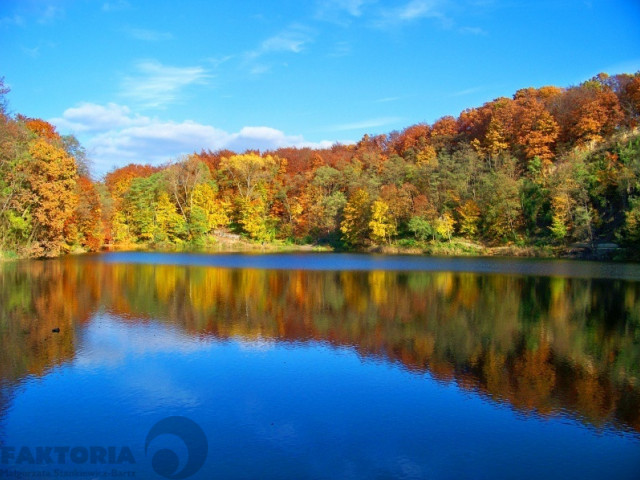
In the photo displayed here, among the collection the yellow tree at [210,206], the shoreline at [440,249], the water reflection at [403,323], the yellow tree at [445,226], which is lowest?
the shoreline at [440,249]

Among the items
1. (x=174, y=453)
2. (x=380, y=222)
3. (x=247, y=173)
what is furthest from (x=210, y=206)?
(x=174, y=453)

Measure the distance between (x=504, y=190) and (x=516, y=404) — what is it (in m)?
43.6

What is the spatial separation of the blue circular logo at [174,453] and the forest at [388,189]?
2939cm

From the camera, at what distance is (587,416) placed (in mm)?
8195

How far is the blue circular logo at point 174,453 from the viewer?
632 centimetres

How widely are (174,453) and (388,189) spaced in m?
51.0

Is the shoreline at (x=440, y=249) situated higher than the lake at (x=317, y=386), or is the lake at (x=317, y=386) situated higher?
the lake at (x=317, y=386)

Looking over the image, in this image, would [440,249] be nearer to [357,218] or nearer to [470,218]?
[470,218]

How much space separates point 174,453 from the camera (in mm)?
6734

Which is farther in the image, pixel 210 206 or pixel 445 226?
pixel 210 206

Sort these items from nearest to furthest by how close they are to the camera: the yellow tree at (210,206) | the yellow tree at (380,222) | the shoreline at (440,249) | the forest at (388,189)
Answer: the forest at (388,189) → the shoreline at (440,249) → the yellow tree at (380,222) → the yellow tree at (210,206)
